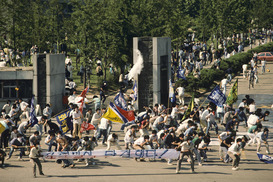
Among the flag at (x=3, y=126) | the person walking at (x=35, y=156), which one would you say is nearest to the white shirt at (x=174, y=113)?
the flag at (x=3, y=126)

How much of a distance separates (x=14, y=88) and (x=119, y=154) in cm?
1365

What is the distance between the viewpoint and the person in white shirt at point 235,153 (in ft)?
66.5

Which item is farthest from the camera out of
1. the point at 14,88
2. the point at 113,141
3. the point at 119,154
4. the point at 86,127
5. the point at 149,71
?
the point at 14,88

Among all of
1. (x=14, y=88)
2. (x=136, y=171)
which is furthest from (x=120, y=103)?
(x=14, y=88)

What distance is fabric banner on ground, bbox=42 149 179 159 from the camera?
2042cm

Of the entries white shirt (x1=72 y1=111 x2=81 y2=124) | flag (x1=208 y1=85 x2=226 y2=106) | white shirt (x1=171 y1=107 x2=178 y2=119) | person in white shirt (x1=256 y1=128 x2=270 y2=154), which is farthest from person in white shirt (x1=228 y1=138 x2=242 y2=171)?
white shirt (x1=72 y1=111 x2=81 y2=124)

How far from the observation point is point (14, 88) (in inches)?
1273

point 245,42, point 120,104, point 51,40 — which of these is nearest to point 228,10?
point 245,42

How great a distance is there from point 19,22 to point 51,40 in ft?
10.2

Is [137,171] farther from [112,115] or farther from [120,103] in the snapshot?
[120,103]

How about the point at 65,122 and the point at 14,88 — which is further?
the point at 14,88

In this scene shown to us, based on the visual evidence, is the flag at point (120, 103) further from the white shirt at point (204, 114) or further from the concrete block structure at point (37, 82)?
the concrete block structure at point (37, 82)

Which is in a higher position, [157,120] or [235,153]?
[157,120]

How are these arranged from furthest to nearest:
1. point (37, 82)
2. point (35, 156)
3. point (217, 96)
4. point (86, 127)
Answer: point (37, 82) < point (217, 96) < point (86, 127) < point (35, 156)
